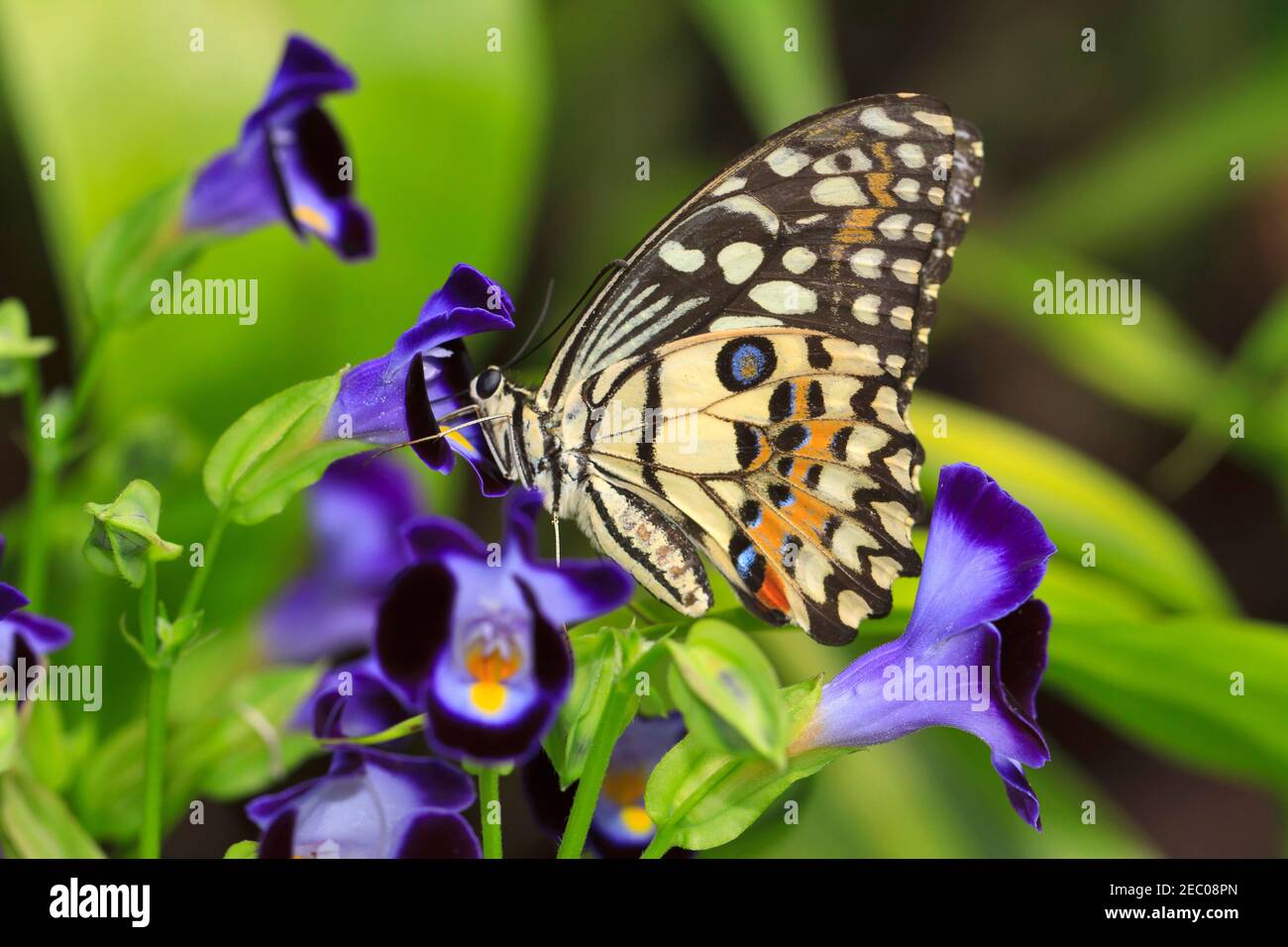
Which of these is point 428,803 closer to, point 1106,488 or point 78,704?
point 78,704

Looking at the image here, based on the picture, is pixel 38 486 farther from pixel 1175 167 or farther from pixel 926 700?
pixel 1175 167

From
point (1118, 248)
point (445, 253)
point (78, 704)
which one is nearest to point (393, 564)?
point (78, 704)

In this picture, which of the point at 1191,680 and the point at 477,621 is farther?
the point at 1191,680

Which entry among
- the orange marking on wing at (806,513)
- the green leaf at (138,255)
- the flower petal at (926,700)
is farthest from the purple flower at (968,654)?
the green leaf at (138,255)
